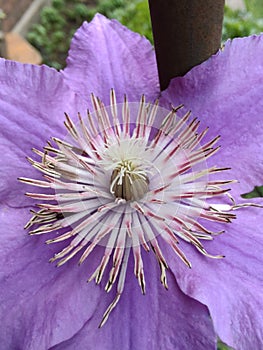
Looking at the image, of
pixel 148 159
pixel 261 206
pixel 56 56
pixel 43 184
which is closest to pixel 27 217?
pixel 43 184

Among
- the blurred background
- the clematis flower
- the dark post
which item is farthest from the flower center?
the blurred background

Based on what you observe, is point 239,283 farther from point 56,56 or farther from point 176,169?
point 56,56

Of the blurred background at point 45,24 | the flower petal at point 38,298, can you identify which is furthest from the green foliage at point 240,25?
the flower petal at point 38,298

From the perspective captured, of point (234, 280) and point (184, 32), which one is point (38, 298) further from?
point (184, 32)

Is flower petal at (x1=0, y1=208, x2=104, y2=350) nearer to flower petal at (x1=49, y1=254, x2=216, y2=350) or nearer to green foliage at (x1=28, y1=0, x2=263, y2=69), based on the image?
flower petal at (x1=49, y1=254, x2=216, y2=350)

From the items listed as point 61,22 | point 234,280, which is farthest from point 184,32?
point 61,22

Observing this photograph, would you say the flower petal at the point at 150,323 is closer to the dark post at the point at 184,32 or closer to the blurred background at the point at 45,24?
the dark post at the point at 184,32
